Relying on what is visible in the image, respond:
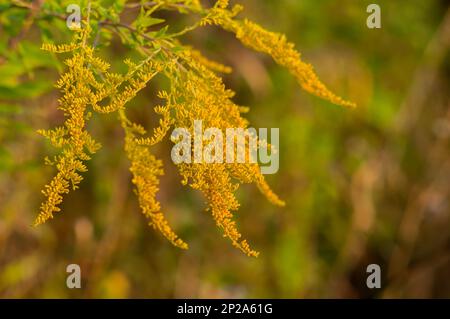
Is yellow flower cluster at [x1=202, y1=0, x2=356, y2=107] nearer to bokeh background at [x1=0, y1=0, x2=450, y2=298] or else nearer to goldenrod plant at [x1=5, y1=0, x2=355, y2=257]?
goldenrod plant at [x1=5, y1=0, x2=355, y2=257]

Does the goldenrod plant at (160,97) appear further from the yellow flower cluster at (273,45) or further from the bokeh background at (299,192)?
the bokeh background at (299,192)

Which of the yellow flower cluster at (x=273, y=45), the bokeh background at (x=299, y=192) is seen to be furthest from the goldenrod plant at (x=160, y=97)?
the bokeh background at (x=299, y=192)

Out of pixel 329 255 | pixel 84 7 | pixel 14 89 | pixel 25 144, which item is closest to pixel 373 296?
pixel 329 255

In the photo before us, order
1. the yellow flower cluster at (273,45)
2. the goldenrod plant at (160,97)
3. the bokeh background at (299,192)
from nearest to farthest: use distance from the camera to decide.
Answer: the goldenrod plant at (160,97) < the yellow flower cluster at (273,45) < the bokeh background at (299,192)

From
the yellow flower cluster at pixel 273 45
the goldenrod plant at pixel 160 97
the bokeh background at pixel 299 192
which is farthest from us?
the bokeh background at pixel 299 192

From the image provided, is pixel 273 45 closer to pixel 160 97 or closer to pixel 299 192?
pixel 160 97

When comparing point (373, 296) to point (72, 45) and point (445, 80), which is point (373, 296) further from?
point (72, 45)

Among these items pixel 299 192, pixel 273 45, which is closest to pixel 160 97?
pixel 273 45

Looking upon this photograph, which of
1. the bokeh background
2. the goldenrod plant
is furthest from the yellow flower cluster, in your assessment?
the bokeh background
